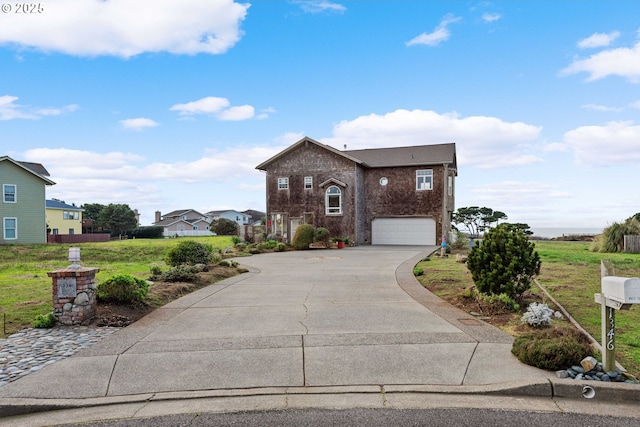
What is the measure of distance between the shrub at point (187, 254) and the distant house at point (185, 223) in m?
57.8

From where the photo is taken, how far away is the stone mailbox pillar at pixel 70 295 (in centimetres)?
779

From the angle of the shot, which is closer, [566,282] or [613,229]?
[566,282]

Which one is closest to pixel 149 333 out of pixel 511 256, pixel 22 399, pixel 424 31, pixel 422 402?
pixel 22 399

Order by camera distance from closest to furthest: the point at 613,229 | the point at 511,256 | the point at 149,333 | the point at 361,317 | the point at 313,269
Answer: the point at 149,333
the point at 361,317
the point at 511,256
the point at 313,269
the point at 613,229

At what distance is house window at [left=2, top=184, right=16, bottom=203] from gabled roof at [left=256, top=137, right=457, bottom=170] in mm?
18976

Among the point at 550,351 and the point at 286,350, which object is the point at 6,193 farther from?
the point at 550,351

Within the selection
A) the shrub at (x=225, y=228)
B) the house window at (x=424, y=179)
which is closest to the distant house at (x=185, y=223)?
the shrub at (x=225, y=228)

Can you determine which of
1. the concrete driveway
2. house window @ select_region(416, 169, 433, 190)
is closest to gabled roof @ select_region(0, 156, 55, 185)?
house window @ select_region(416, 169, 433, 190)

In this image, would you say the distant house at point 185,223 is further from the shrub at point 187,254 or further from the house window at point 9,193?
the shrub at point 187,254

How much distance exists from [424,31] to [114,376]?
45.5ft

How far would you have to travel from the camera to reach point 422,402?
4.68 m

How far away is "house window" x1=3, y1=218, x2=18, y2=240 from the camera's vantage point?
33.1m

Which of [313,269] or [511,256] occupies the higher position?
[511,256]

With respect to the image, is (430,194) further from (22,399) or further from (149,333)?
(22,399)
